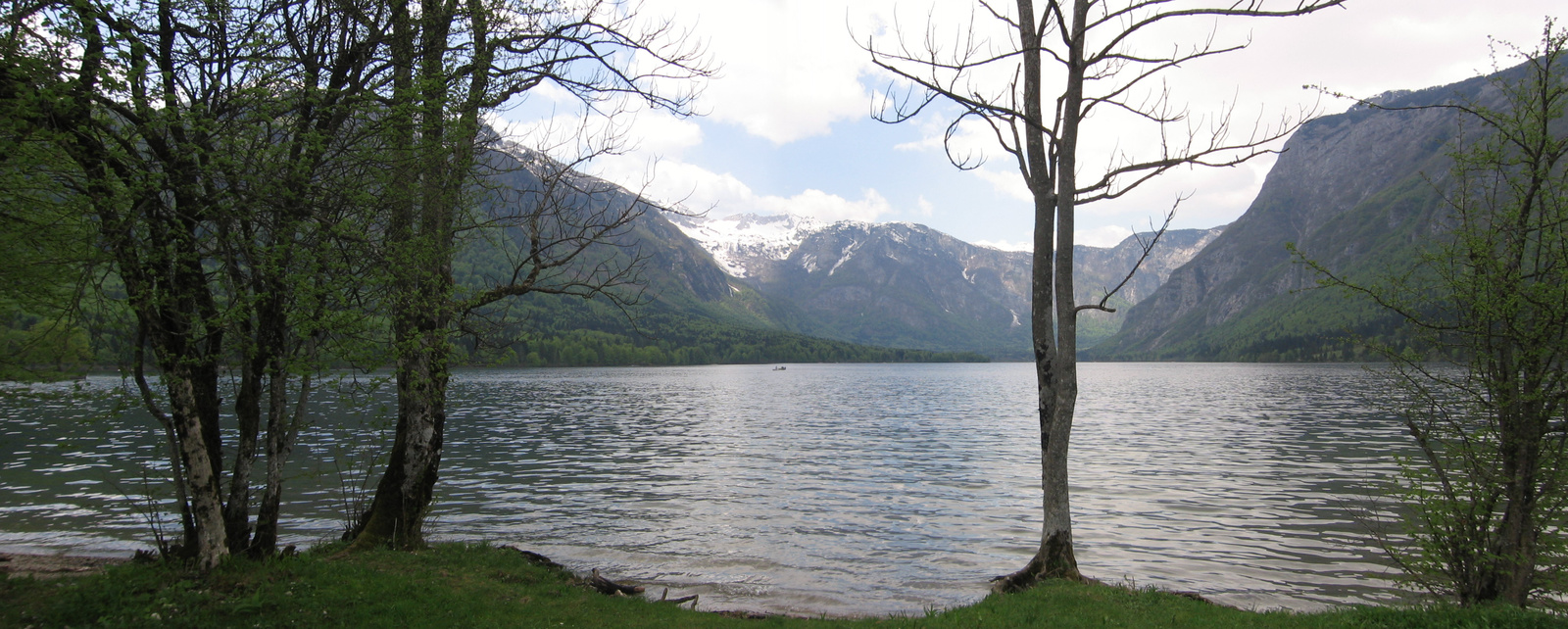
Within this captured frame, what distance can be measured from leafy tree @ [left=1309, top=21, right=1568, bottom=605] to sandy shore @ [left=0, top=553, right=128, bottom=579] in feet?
75.5

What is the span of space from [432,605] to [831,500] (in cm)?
1950

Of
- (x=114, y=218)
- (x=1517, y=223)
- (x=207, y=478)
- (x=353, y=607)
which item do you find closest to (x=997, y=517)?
(x=1517, y=223)

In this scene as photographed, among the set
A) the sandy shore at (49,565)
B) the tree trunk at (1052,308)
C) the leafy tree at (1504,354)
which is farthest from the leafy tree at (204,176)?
the leafy tree at (1504,354)

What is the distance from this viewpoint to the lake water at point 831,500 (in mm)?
19250

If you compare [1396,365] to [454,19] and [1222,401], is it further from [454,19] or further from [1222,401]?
Result: [1222,401]

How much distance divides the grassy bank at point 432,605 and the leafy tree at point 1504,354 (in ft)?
6.96

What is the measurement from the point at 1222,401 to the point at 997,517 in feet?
226

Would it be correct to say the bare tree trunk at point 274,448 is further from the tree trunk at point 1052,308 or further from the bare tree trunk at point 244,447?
the tree trunk at point 1052,308

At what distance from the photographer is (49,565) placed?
53.4ft

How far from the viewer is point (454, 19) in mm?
13414

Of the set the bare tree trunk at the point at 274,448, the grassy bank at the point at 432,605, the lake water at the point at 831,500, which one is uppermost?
the bare tree trunk at the point at 274,448

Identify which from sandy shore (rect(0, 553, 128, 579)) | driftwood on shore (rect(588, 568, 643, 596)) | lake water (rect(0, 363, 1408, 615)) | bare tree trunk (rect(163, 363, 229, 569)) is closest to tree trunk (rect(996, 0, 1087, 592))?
lake water (rect(0, 363, 1408, 615))

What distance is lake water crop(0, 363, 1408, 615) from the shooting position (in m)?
19.2

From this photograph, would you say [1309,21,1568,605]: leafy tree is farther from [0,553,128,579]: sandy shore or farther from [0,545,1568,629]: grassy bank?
[0,553,128,579]: sandy shore
